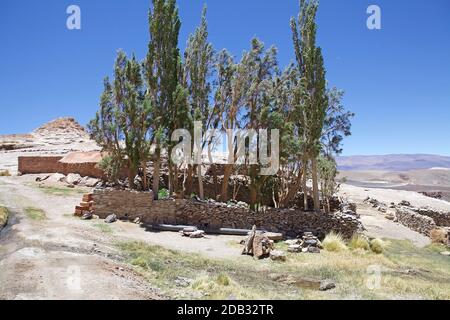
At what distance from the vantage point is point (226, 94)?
861 inches

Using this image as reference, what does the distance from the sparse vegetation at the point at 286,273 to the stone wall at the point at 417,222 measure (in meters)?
11.6

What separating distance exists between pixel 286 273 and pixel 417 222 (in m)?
19.5

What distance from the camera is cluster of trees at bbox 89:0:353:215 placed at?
2005cm

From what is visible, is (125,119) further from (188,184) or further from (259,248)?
(259,248)

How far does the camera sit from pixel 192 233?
17.4 meters

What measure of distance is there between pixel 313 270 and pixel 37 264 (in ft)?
27.5

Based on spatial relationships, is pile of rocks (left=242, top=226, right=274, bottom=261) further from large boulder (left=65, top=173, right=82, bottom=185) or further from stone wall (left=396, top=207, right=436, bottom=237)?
stone wall (left=396, top=207, right=436, bottom=237)

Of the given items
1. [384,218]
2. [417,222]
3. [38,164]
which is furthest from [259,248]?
Answer: [38,164]

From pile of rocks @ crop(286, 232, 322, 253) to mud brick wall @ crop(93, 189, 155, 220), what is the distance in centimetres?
696

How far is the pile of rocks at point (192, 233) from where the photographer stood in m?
17.4

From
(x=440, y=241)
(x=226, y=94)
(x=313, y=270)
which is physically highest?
(x=226, y=94)
